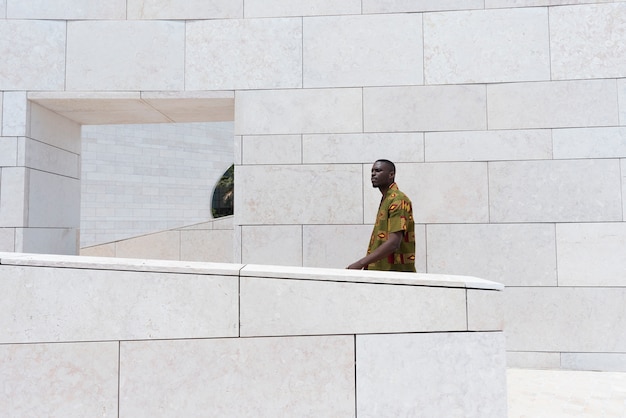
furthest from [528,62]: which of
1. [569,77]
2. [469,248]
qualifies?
[469,248]

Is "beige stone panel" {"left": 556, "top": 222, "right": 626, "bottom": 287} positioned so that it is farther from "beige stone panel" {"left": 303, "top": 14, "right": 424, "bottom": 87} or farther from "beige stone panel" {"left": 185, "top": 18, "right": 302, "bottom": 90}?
"beige stone panel" {"left": 185, "top": 18, "right": 302, "bottom": 90}

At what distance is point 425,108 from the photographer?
6.06 metres

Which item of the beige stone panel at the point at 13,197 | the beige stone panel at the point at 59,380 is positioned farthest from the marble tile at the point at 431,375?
the beige stone panel at the point at 13,197

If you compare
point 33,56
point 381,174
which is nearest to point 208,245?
point 33,56

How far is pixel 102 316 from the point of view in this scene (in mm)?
2896

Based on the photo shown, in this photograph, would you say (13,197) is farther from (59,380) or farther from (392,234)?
(392,234)

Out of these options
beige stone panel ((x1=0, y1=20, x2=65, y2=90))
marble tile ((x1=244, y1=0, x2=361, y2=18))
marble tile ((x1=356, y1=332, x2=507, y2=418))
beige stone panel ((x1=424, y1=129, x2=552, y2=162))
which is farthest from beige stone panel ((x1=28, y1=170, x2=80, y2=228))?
marble tile ((x1=356, y1=332, x2=507, y2=418))

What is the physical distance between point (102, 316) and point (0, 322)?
622mm

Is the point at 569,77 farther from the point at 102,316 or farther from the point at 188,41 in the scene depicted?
the point at 102,316

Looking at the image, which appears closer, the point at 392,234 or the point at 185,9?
the point at 392,234

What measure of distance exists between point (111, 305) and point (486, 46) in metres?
5.43

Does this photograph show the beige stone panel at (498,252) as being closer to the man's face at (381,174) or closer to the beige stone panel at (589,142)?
the beige stone panel at (589,142)

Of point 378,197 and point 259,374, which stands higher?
point 378,197

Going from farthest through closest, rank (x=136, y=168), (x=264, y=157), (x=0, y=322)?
1. (x=136, y=168)
2. (x=264, y=157)
3. (x=0, y=322)
